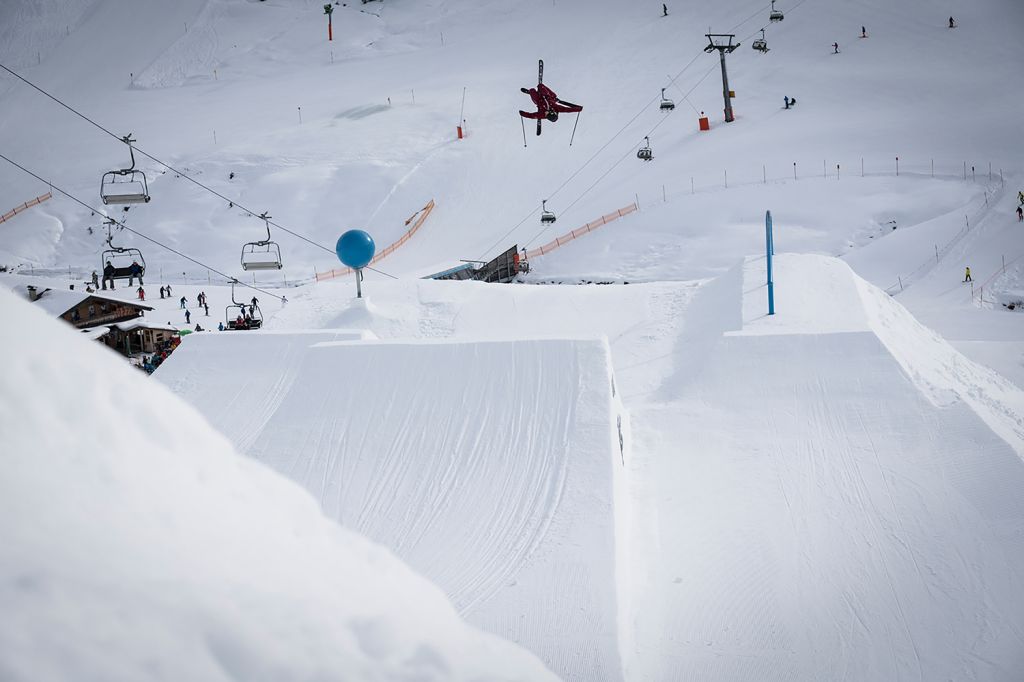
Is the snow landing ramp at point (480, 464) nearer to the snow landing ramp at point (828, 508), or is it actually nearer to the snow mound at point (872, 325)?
the snow landing ramp at point (828, 508)

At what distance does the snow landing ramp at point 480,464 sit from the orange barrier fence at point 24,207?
30321 millimetres

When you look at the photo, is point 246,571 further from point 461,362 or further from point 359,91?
point 359,91

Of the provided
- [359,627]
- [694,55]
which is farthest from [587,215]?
[359,627]

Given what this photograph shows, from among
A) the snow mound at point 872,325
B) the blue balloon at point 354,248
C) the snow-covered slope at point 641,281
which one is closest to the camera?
the snow-covered slope at point 641,281

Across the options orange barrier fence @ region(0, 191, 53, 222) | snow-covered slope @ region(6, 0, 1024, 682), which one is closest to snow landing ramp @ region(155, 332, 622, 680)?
snow-covered slope @ region(6, 0, 1024, 682)

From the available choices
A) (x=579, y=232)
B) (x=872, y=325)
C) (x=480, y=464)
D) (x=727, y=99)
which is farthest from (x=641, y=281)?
(x=480, y=464)

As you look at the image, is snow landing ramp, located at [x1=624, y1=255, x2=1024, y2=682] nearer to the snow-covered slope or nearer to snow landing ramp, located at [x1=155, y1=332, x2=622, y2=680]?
the snow-covered slope

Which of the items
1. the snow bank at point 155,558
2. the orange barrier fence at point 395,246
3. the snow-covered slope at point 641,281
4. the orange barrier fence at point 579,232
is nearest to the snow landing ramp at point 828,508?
the snow-covered slope at point 641,281

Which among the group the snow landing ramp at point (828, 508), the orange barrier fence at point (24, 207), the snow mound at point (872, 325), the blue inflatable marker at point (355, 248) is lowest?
the snow landing ramp at point (828, 508)

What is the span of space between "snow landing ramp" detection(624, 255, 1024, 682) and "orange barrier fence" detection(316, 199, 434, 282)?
19.0 metres

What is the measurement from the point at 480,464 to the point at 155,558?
25.4 ft

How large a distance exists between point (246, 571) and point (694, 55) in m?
44.3

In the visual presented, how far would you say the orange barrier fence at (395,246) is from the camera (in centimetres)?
3189

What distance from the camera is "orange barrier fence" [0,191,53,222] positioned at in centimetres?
3869
